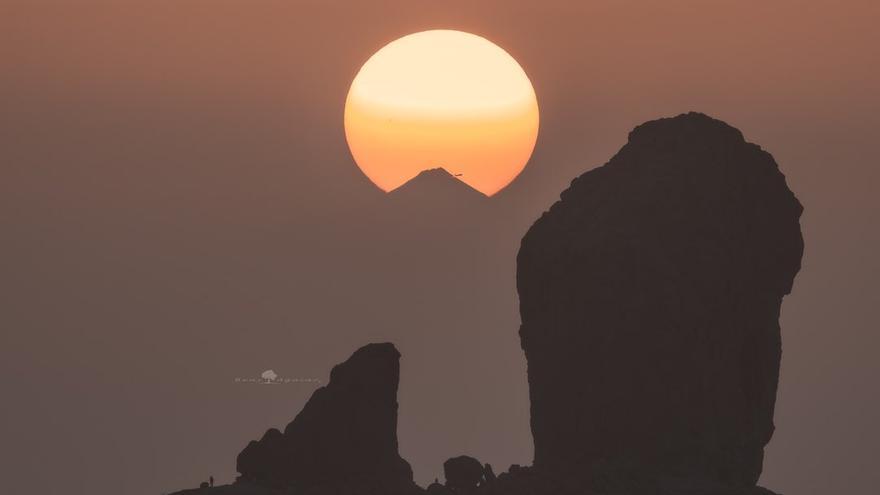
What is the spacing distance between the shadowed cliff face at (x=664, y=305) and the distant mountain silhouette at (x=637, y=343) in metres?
0.05

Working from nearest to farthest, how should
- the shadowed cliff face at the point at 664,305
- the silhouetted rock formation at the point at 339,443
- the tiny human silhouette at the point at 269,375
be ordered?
the silhouetted rock formation at the point at 339,443, the shadowed cliff face at the point at 664,305, the tiny human silhouette at the point at 269,375

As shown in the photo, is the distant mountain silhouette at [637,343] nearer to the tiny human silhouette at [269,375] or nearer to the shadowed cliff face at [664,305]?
the shadowed cliff face at [664,305]

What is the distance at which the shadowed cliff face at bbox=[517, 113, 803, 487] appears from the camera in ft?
354

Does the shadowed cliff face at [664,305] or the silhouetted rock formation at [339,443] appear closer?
the silhouetted rock formation at [339,443]

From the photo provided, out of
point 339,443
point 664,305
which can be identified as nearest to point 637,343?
point 664,305

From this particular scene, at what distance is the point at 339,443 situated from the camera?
106 m

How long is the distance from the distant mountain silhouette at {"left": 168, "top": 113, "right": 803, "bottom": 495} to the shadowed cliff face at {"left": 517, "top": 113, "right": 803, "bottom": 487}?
0.18 feet

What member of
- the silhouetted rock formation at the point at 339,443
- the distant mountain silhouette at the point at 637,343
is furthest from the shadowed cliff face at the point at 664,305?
the silhouetted rock formation at the point at 339,443

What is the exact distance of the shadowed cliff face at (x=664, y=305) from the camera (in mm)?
107750

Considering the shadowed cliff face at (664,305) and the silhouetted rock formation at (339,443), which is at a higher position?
the shadowed cliff face at (664,305)

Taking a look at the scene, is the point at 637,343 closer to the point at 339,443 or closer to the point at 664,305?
the point at 664,305

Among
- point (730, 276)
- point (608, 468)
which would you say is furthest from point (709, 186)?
point (608, 468)

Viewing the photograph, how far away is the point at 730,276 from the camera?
10931 centimetres

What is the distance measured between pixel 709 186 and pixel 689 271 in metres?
3.59
